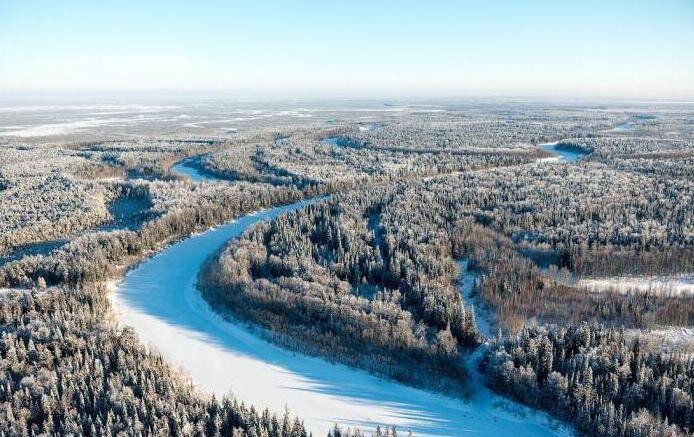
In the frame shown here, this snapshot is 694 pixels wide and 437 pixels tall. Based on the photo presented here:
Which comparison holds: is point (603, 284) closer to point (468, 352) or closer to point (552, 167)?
point (468, 352)

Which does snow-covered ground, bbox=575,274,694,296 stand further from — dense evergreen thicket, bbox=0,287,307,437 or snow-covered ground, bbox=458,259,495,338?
dense evergreen thicket, bbox=0,287,307,437

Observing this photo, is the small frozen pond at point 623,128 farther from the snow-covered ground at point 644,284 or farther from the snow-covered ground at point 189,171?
the snow-covered ground at point 644,284

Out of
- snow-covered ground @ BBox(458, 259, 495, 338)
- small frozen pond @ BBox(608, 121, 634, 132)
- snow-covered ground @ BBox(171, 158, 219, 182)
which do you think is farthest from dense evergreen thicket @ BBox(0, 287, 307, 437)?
small frozen pond @ BBox(608, 121, 634, 132)

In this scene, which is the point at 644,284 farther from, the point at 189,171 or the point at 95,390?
the point at 189,171

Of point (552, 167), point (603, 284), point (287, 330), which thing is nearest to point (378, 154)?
point (552, 167)

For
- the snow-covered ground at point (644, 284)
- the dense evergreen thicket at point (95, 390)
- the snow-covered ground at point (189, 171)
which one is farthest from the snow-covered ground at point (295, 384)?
the snow-covered ground at point (189, 171)
